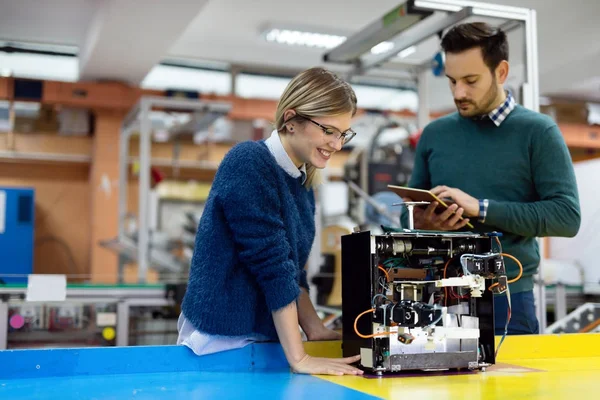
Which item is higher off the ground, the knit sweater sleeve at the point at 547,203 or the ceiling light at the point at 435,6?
the ceiling light at the point at 435,6

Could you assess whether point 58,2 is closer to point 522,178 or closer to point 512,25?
Result: point 512,25

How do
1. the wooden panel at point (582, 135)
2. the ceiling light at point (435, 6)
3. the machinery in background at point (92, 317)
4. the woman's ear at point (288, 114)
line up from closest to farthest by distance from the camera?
the woman's ear at point (288, 114), the ceiling light at point (435, 6), the machinery in background at point (92, 317), the wooden panel at point (582, 135)

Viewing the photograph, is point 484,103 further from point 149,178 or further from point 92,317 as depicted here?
point 149,178

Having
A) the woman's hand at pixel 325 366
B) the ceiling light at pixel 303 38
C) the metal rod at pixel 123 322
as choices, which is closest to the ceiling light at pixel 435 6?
the woman's hand at pixel 325 366

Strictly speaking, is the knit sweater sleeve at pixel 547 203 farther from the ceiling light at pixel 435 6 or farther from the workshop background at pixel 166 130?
the workshop background at pixel 166 130

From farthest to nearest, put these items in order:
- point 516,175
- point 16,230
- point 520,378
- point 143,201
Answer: point 16,230 < point 143,201 < point 516,175 < point 520,378

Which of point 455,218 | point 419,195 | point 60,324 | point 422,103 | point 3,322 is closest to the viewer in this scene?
point 419,195

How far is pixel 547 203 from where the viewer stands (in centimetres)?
166

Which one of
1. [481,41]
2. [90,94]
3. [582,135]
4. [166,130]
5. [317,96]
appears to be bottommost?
[317,96]

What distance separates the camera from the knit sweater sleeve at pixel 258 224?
4.38 feet

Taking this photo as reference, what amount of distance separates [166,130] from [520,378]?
5.81m

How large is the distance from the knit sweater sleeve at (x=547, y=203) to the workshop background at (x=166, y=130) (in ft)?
6.28

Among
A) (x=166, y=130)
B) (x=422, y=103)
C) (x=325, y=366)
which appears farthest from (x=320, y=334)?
(x=166, y=130)

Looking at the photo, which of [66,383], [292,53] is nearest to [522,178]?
[66,383]
